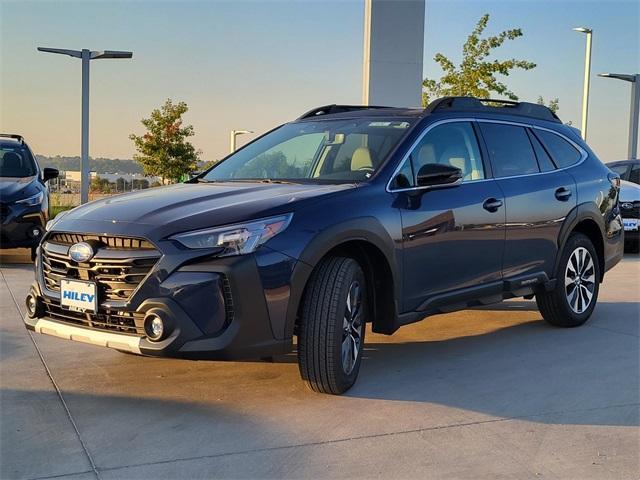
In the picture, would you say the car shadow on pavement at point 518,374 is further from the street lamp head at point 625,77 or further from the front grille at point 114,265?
the street lamp head at point 625,77

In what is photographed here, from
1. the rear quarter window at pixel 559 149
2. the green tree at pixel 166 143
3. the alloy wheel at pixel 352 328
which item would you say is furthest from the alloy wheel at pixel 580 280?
the green tree at pixel 166 143

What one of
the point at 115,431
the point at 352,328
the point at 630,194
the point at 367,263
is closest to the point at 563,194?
the point at 367,263

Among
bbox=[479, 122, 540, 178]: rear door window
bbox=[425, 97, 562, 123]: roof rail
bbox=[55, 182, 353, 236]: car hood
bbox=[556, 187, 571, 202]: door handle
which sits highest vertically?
bbox=[425, 97, 562, 123]: roof rail

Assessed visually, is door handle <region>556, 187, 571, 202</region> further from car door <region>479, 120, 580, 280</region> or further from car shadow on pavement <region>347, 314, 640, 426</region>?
car shadow on pavement <region>347, 314, 640, 426</region>

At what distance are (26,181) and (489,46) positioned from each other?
15628 mm

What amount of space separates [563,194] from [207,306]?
349 centimetres

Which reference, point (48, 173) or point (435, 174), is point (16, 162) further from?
point (435, 174)

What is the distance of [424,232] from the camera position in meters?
4.49

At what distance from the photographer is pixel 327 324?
3.85m

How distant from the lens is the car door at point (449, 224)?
4.46 meters

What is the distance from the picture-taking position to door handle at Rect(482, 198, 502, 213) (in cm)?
→ 500

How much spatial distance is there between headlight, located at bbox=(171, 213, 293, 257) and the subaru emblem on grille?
0.50m

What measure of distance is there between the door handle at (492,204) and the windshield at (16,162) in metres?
6.98

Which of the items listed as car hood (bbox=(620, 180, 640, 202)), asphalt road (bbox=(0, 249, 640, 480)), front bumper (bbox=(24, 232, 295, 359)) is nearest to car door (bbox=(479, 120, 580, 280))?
asphalt road (bbox=(0, 249, 640, 480))
